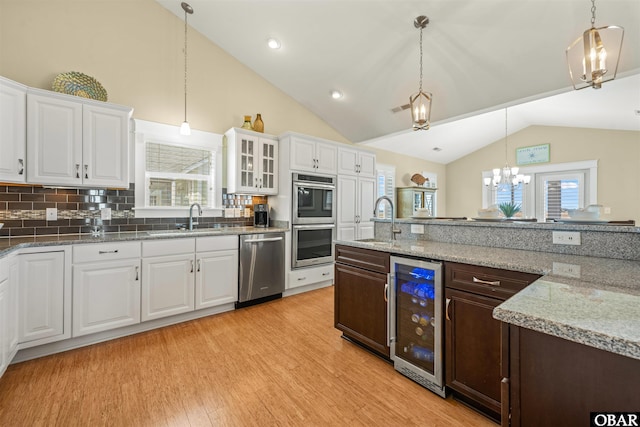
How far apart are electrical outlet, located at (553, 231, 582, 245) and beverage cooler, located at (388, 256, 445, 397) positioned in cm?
76

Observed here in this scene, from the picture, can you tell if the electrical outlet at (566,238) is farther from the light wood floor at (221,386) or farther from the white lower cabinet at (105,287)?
the white lower cabinet at (105,287)

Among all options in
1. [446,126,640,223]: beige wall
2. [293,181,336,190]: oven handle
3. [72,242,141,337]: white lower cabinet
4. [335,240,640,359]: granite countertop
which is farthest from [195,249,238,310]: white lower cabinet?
[446,126,640,223]: beige wall

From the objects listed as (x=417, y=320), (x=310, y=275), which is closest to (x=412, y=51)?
(x=417, y=320)

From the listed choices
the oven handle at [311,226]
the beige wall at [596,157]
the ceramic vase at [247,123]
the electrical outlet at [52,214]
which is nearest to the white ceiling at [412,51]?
the beige wall at [596,157]

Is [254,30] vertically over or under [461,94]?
over

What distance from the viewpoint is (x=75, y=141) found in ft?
8.39

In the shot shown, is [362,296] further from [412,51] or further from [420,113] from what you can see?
[412,51]

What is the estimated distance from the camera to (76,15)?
2.92 meters

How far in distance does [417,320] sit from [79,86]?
12.4 ft

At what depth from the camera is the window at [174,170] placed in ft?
10.7

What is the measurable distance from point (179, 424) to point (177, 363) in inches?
27.2

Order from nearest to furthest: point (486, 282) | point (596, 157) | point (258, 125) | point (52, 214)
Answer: point (486, 282) → point (52, 214) → point (258, 125) → point (596, 157)

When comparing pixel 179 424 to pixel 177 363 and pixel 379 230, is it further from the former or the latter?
pixel 379 230

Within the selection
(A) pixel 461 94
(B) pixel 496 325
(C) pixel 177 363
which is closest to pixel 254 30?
(A) pixel 461 94
